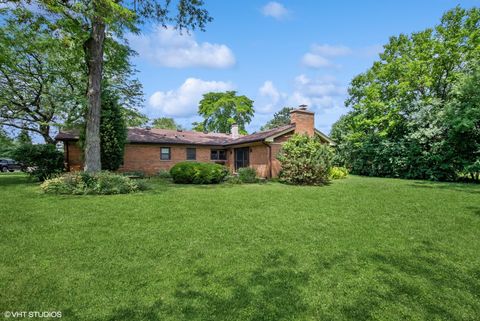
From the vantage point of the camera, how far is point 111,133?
47.8 ft

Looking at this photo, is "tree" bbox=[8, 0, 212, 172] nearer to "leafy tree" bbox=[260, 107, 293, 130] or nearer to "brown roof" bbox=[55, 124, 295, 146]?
"brown roof" bbox=[55, 124, 295, 146]

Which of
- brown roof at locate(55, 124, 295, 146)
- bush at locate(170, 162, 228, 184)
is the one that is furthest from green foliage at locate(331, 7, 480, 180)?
bush at locate(170, 162, 228, 184)

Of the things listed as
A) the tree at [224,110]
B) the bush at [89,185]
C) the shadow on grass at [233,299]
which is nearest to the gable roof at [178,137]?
the bush at [89,185]

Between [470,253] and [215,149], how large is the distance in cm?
1852

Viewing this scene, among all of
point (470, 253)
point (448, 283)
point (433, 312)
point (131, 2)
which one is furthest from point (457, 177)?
point (131, 2)

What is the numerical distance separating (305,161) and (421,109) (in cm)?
1038

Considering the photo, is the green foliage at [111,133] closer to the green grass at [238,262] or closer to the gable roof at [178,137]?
the gable roof at [178,137]

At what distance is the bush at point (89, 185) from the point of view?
31.0 ft

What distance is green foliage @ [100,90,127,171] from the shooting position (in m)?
14.4

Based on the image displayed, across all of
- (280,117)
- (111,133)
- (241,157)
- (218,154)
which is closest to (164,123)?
(280,117)

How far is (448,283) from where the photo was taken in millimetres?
3449

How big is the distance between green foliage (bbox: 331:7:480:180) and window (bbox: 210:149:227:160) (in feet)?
35.9

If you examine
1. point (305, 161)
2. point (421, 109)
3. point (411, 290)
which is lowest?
point (411, 290)

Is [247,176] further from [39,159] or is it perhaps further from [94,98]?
[39,159]
